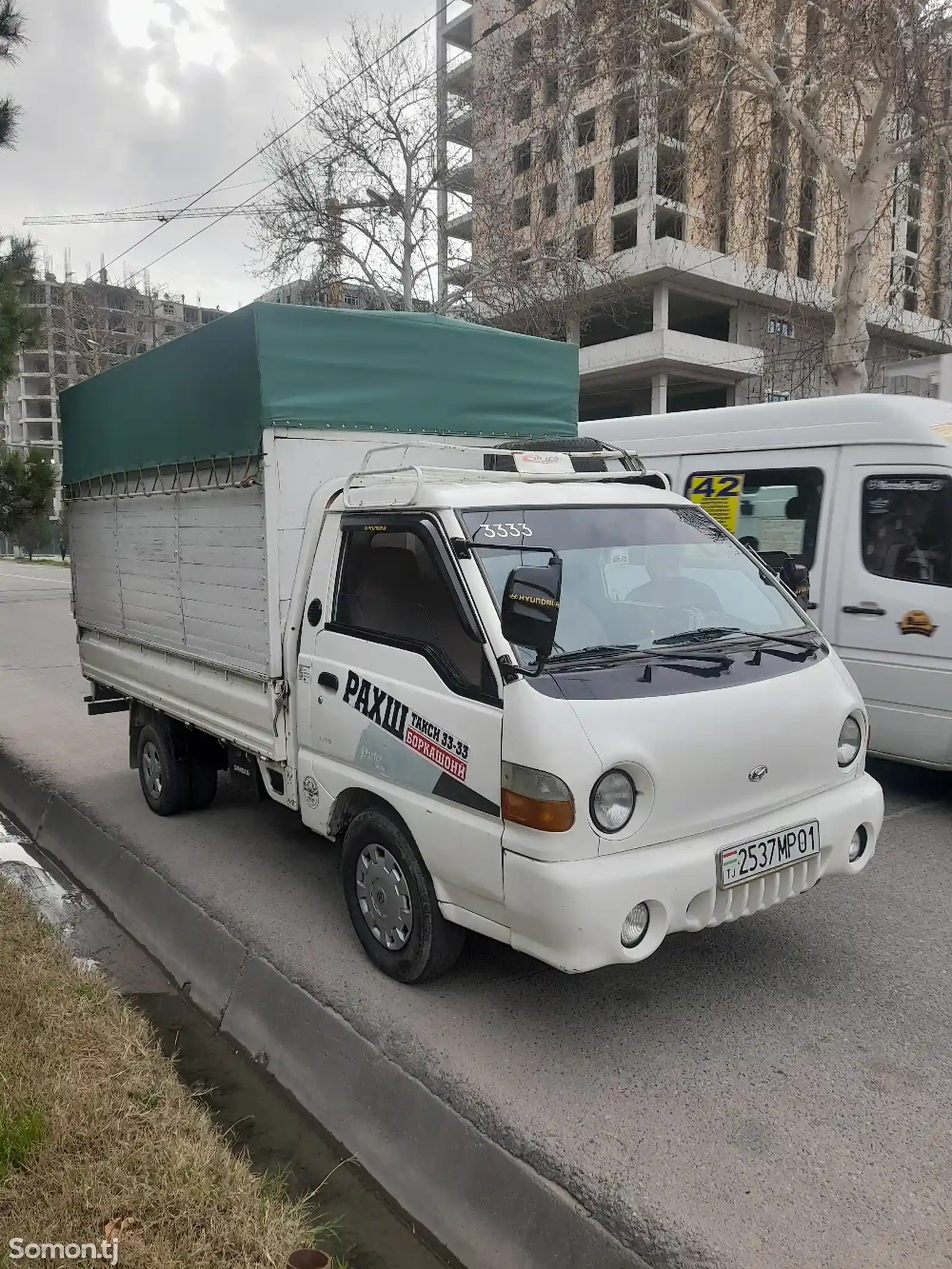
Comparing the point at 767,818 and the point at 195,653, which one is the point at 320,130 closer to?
the point at 195,653

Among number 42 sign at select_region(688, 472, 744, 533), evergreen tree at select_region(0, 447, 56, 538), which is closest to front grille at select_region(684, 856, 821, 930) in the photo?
number 42 sign at select_region(688, 472, 744, 533)

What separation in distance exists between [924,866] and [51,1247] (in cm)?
447

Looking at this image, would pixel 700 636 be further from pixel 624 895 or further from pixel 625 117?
pixel 625 117

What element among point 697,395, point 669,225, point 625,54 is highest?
point 669,225

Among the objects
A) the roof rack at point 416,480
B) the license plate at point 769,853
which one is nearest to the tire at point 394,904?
the license plate at point 769,853

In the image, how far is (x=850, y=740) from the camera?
3850 mm

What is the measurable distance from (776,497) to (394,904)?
4.44 meters

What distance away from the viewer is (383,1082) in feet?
10.6

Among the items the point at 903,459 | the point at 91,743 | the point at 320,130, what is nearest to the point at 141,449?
the point at 91,743

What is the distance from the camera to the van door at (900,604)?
583 cm

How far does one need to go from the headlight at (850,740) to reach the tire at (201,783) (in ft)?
12.7

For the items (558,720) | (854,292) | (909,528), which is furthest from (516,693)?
(854,292)

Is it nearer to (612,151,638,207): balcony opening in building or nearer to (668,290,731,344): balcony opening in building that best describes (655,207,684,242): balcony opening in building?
(612,151,638,207): balcony opening in building

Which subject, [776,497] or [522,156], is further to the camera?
[522,156]
